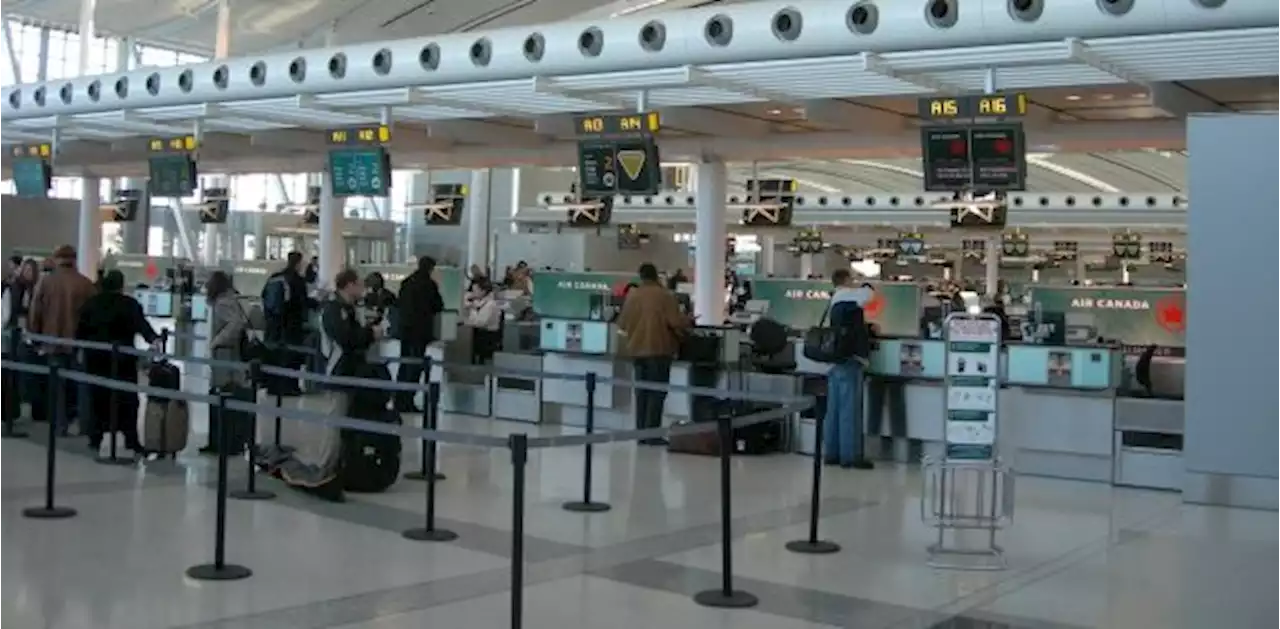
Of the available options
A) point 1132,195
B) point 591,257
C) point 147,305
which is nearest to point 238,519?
point 147,305

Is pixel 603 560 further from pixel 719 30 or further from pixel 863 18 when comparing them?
pixel 719 30

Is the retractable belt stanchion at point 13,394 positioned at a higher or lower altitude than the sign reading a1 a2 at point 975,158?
lower

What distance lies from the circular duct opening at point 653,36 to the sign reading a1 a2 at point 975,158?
238cm

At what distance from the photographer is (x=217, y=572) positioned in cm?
675

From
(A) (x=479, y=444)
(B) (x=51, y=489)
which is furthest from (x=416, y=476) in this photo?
(A) (x=479, y=444)

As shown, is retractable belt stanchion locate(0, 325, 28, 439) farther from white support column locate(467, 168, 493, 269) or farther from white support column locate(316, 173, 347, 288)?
white support column locate(467, 168, 493, 269)

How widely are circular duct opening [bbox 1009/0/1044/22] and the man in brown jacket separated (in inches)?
170

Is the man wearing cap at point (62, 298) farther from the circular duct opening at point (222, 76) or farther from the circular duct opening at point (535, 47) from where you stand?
the circular duct opening at point (535, 47)

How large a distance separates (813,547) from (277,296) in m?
7.98

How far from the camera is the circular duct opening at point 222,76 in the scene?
45.2ft

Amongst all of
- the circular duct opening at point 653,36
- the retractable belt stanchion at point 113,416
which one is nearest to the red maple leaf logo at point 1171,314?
the circular duct opening at point 653,36

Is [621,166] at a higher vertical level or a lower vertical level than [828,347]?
higher

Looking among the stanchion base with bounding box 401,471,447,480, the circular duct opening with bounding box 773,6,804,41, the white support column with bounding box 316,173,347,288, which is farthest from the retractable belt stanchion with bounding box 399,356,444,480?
the white support column with bounding box 316,173,347,288

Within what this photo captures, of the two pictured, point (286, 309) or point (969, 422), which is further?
point (286, 309)
